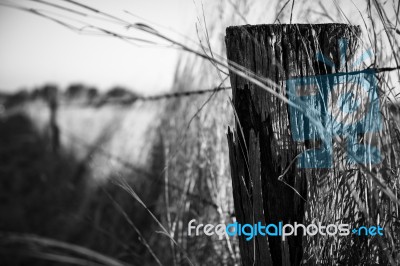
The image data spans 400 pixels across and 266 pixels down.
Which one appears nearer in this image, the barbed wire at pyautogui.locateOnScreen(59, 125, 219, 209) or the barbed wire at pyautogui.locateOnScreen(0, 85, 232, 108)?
the barbed wire at pyautogui.locateOnScreen(59, 125, 219, 209)

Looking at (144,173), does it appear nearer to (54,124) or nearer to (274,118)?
(274,118)

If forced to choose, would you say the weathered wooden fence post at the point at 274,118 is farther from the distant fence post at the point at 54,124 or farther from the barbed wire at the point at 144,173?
the distant fence post at the point at 54,124

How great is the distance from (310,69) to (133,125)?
7.54ft

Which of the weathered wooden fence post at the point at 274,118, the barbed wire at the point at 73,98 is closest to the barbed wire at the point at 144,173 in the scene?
the barbed wire at the point at 73,98

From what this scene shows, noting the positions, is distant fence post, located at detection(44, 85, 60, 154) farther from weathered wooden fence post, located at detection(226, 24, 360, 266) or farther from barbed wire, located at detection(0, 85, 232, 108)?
weathered wooden fence post, located at detection(226, 24, 360, 266)

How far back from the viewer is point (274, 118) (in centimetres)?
89

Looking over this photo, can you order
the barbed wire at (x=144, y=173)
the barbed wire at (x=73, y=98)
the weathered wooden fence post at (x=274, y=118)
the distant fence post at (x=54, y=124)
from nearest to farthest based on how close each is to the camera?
the weathered wooden fence post at (x=274, y=118), the barbed wire at (x=144, y=173), the barbed wire at (x=73, y=98), the distant fence post at (x=54, y=124)

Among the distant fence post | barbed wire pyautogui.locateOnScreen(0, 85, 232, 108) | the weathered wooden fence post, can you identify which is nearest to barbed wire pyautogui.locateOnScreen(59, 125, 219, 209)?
the distant fence post

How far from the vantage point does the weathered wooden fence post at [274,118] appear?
0.89 metres

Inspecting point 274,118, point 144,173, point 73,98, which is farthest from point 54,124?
point 274,118

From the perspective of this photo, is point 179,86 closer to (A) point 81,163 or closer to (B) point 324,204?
(B) point 324,204

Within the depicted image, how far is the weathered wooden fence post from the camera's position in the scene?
2.90ft

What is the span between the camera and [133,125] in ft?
10.0

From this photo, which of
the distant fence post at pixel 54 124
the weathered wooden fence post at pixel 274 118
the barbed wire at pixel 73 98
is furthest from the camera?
the distant fence post at pixel 54 124
